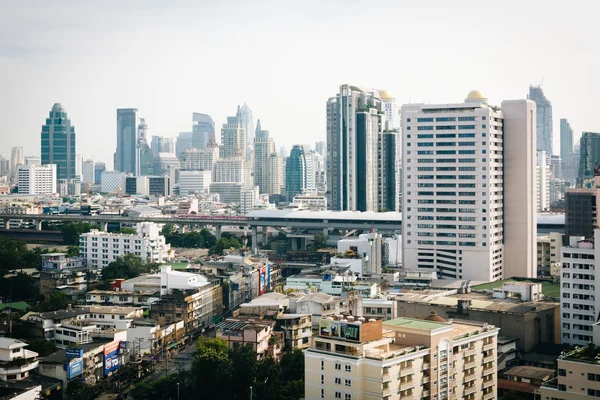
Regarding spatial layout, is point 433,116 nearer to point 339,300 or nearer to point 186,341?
point 339,300

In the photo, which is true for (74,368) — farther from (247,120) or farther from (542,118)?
(247,120)

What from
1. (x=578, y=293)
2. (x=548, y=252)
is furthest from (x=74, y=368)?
(x=548, y=252)

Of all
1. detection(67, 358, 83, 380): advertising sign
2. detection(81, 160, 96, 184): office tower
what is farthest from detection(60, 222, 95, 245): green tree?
detection(81, 160, 96, 184): office tower

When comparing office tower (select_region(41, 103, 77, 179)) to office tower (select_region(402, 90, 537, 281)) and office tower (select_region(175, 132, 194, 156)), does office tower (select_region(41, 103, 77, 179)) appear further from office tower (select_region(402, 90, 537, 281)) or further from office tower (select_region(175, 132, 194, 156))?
office tower (select_region(402, 90, 537, 281))

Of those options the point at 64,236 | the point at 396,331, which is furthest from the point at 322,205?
the point at 396,331

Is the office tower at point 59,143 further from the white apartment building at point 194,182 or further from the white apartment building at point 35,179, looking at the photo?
the white apartment building at point 194,182

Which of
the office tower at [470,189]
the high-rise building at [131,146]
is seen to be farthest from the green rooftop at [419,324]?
the high-rise building at [131,146]
